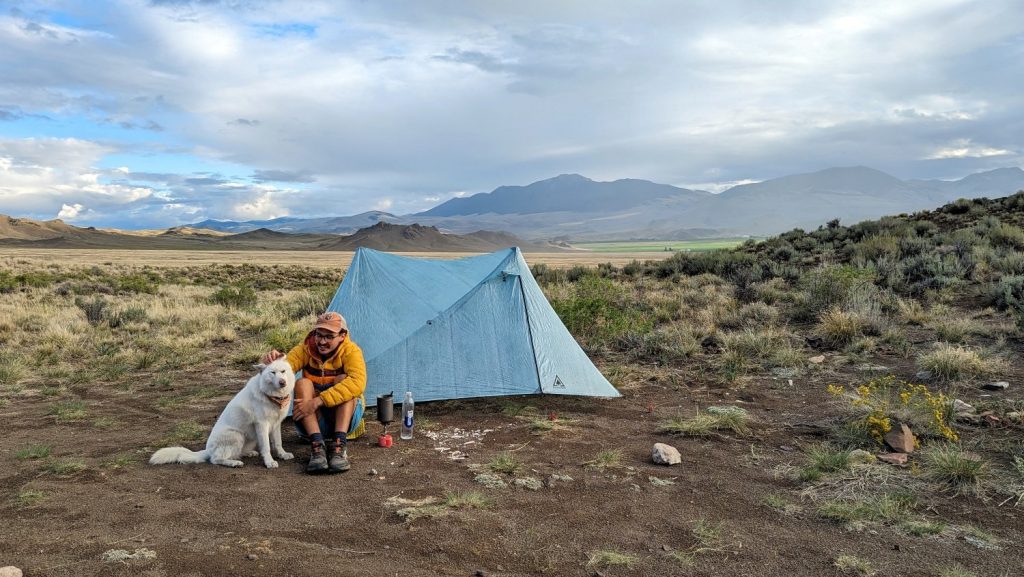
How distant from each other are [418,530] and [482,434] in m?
2.39

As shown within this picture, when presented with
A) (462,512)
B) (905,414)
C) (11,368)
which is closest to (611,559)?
(462,512)

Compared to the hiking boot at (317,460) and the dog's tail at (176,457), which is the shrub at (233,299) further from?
the hiking boot at (317,460)

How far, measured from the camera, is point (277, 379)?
5234 millimetres

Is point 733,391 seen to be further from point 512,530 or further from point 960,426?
point 512,530

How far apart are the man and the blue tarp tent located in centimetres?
140

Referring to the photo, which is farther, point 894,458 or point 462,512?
point 894,458

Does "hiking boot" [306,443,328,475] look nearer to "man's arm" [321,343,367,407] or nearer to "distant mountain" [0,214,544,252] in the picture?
"man's arm" [321,343,367,407]

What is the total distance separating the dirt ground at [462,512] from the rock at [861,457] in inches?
21.4

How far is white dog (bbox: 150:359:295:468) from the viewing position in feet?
17.5

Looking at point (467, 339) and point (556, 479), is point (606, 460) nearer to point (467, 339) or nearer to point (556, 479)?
point (556, 479)

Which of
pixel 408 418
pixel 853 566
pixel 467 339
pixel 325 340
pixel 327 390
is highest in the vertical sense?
pixel 325 340

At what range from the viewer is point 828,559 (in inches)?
158

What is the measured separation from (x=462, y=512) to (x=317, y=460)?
5.04 feet

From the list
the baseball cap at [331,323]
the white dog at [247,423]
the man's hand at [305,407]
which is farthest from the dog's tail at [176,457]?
the baseball cap at [331,323]
